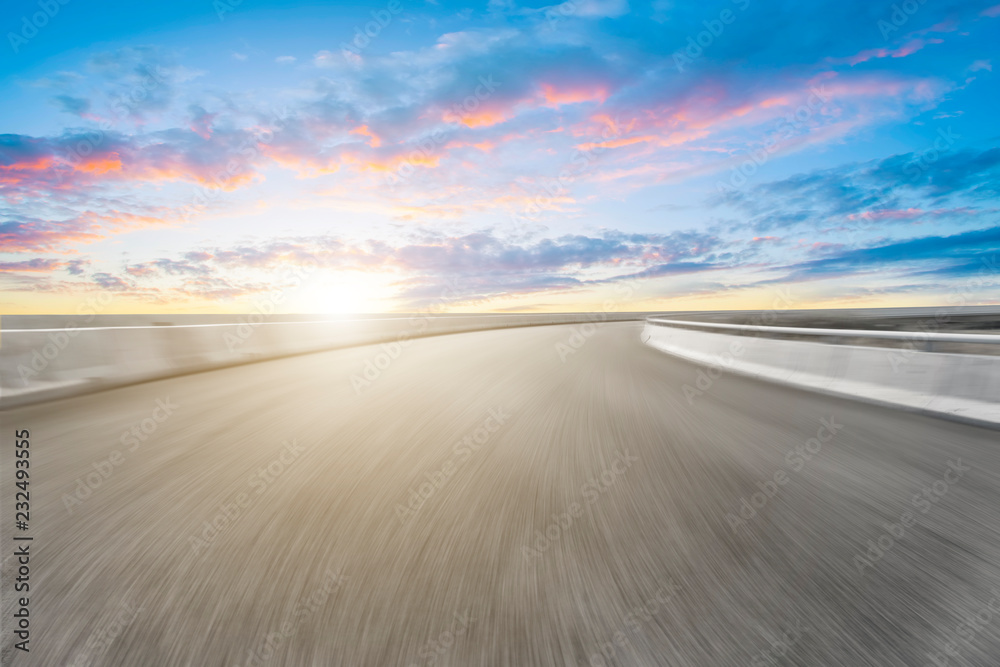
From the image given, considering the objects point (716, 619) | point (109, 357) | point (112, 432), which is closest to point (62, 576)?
point (716, 619)

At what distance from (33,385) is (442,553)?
25.0 ft

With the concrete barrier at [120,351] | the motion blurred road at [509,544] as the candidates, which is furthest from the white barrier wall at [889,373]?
the concrete barrier at [120,351]

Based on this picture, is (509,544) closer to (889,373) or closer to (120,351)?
(889,373)

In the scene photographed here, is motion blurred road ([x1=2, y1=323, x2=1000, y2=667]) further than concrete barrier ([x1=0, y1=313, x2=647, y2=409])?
No

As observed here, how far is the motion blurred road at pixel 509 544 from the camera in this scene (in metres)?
2.10

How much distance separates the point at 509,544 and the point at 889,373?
748 centimetres

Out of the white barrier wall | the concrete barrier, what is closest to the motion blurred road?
the white barrier wall

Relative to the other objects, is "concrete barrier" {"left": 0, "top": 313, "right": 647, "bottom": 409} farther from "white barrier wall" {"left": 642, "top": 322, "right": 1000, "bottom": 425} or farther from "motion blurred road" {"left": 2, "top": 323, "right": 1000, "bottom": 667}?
"white barrier wall" {"left": 642, "top": 322, "right": 1000, "bottom": 425}

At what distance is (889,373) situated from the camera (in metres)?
8.02

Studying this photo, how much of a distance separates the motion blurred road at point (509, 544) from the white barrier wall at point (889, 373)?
91cm

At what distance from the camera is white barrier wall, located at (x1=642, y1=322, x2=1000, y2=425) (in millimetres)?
6617

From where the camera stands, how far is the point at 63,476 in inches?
161

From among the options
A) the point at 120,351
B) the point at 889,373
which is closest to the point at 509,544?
the point at 889,373

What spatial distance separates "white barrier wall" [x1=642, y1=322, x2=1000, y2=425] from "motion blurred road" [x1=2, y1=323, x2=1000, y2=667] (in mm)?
914
